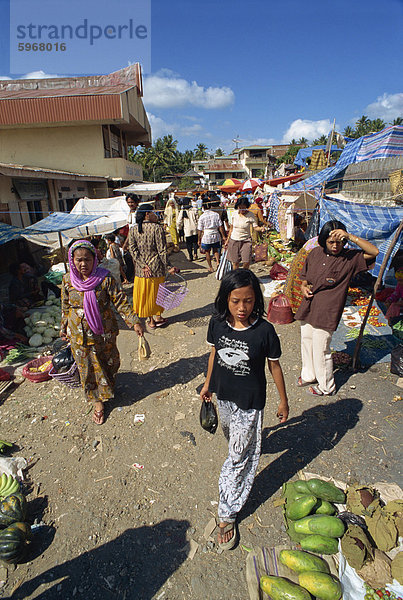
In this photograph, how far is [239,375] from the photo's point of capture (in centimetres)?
204

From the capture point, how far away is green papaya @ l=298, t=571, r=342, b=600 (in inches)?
70.2

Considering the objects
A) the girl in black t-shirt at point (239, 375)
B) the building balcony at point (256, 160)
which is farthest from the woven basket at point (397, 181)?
the building balcony at point (256, 160)

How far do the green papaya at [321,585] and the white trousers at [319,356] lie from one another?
202cm

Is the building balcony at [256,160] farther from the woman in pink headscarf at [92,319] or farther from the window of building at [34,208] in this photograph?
the woman in pink headscarf at [92,319]

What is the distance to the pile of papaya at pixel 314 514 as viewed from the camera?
6.65 feet

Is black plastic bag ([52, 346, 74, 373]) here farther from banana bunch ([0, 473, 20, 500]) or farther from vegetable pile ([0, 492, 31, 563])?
vegetable pile ([0, 492, 31, 563])

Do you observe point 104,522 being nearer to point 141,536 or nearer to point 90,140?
point 141,536

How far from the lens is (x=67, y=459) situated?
309 centimetres

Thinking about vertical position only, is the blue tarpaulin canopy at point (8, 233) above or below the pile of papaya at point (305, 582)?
above

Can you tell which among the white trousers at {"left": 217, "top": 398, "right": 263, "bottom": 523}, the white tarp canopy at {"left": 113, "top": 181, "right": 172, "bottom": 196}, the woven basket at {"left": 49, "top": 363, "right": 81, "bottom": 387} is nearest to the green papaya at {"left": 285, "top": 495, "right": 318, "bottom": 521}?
the white trousers at {"left": 217, "top": 398, "right": 263, "bottom": 523}

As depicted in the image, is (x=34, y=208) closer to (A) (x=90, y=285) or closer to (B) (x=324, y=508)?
(A) (x=90, y=285)

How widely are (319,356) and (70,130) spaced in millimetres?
17046

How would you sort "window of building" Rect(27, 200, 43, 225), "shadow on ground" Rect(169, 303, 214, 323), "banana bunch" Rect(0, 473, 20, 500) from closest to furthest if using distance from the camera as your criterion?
"banana bunch" Rect(0, 473, 20, 500), "shadow on ground" Rect(169, 303, 214, 323), "window of building" Rect(27, 200, 43, 225)

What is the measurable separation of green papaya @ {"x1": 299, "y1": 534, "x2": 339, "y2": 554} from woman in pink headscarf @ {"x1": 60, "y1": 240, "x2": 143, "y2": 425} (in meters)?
2.31
